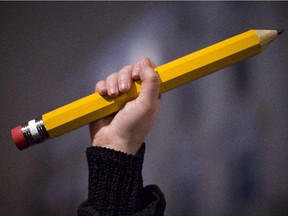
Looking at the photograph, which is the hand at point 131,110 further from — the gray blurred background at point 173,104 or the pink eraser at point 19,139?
the gray blurred background at point 173,104

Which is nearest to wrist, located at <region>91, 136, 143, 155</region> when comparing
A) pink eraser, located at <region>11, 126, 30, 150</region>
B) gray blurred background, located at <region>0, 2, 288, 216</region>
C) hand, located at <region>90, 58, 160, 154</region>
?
hand, located at <region>90, 58, 160, 154</region>

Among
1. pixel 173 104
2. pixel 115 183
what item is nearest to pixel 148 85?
pixel 115 183

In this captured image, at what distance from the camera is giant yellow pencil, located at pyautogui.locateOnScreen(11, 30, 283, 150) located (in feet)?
1.19

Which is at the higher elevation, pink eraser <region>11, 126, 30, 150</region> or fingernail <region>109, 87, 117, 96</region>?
fingernail <region>109, 87, 117, 96</region>

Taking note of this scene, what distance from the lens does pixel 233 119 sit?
0.82 meters

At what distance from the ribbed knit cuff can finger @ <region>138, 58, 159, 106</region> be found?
0.26 feet

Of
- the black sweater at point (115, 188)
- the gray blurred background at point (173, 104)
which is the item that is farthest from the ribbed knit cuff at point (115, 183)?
the gray blurred background at point (173, 104)

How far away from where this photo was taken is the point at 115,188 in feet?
1.25

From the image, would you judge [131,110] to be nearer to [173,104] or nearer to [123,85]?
[123,85]

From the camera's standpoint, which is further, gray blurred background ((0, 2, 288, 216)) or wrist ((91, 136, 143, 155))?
gray blurred background ((0, 2, 288, 216))

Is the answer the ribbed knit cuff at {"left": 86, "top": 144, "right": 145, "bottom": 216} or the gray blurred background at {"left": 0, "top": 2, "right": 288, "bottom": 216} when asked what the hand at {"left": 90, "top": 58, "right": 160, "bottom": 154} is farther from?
the gray blurred background at {"left": 0, "top": 2, "right": 288, "bottom": 216}

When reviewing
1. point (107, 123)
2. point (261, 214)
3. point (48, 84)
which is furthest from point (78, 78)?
point (261, 214)

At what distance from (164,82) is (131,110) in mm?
60

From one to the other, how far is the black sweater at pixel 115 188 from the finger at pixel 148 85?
0.26ft
